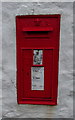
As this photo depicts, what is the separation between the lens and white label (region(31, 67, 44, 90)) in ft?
5.98

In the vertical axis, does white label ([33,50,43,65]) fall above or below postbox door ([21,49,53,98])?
above

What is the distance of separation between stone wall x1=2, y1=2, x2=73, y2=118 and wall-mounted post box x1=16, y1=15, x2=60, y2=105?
0.08 m

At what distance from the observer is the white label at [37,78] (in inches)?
71.8

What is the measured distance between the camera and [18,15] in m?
1.79

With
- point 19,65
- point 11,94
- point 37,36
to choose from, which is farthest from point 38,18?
point 11,94

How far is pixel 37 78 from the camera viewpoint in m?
1.85

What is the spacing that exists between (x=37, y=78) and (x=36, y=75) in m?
0.04

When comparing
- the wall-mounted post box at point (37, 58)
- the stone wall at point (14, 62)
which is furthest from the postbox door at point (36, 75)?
the stone wall at point (14, 62)

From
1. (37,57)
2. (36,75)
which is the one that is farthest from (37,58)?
(36,75)

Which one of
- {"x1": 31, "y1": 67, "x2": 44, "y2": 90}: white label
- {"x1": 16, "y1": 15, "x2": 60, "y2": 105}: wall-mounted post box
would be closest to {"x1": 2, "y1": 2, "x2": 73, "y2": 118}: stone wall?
{"x1": 16, "y1": 15, "x2": 60, "y2": 105}: wall-mounted post box

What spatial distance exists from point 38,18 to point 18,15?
0.23 m

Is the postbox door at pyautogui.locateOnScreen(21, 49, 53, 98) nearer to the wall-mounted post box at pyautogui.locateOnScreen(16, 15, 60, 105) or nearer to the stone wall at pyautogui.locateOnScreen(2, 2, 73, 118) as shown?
the wall-mounted post box at pyautogui.locateOnScreen(16, 15, 60, 105)

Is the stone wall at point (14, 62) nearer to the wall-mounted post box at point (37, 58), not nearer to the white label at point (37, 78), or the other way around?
the wall-mounted post box at point (37, 58)

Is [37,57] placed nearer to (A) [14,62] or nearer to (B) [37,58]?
(B) [37,58]
